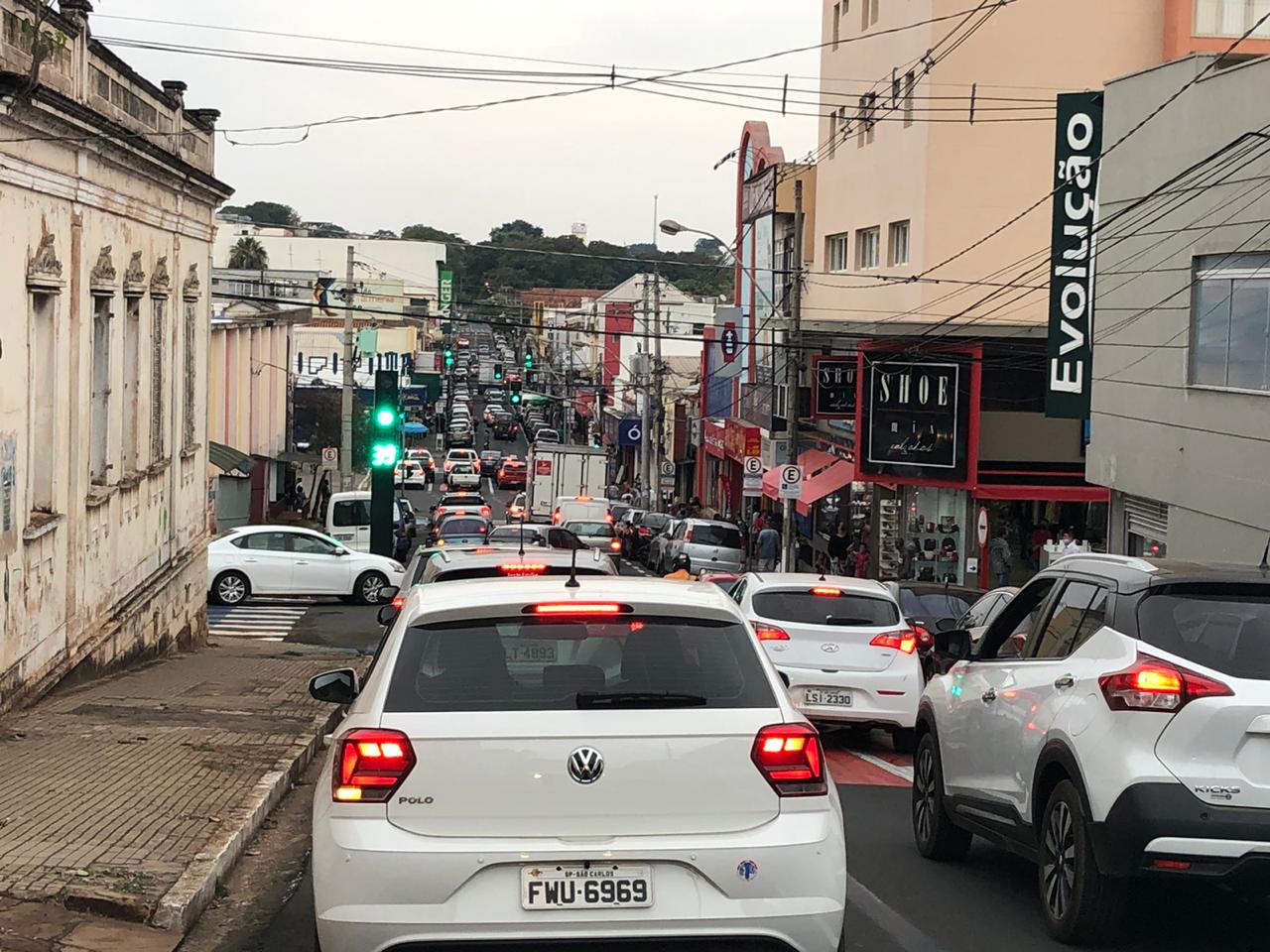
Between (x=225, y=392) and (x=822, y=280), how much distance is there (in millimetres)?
17911

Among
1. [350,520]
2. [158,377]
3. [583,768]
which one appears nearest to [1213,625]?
[583,768]

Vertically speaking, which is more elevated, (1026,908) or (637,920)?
(637,920)

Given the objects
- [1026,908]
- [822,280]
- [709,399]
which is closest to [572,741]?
[1026,908]

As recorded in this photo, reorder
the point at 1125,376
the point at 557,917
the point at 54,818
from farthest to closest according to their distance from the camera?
1. the point at 1125,376
2. the point at 54,818
3. the point at 557,917

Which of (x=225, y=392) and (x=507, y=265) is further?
(x=507, y=265)

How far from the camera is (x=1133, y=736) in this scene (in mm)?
6648

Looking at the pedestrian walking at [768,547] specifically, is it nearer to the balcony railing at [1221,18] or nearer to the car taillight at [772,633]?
the balcony railing at [1221,18]

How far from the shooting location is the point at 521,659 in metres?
5.71

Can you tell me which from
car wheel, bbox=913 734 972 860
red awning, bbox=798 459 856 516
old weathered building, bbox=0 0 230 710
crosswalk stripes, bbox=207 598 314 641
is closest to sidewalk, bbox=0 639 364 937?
old weathered building, bbox=0 0 230 710

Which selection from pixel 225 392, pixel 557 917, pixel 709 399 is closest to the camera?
pixel 557 917

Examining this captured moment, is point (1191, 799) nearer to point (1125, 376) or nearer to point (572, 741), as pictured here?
point (572, 741)

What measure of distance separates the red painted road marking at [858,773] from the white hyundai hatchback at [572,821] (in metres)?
7.09

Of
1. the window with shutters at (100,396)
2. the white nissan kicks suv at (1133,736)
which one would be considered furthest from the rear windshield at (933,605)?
the white nissan kicks suv at (1133,736)

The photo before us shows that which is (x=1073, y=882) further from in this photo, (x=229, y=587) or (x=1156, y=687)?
(x=229, y=587)
